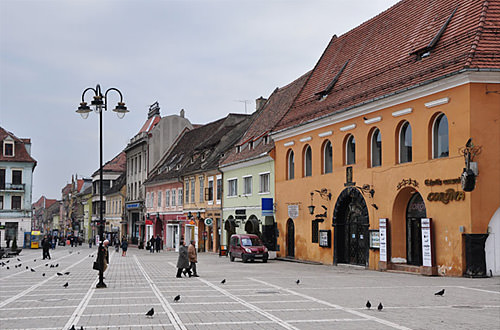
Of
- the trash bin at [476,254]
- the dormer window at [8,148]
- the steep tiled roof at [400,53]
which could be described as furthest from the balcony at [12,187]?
the trash bin at [476,254]

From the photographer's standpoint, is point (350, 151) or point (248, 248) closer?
point (350, 151)

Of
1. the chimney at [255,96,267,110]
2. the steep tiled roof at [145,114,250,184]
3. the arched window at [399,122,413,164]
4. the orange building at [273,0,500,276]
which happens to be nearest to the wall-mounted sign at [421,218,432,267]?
the orange building at [273,0,500,276]

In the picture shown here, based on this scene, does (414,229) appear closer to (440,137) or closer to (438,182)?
(438,182)

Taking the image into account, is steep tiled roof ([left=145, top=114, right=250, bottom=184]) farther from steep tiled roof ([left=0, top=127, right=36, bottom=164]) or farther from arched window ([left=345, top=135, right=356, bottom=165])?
arched window ([left=345, top=135, right=356, bottom=165])

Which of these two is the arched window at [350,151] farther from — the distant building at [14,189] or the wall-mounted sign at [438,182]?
the distant building at [14,189]

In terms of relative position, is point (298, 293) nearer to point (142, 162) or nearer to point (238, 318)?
point (238, 318)

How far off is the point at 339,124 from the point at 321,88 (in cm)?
474

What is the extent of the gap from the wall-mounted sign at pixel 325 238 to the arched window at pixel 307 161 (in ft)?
13.4

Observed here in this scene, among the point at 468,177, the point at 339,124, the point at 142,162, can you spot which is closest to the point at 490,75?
the point at 468,177

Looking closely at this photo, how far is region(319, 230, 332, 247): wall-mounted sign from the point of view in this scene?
32.8 meters

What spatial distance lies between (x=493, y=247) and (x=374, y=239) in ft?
21.2

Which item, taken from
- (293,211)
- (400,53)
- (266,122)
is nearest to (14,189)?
(266,122)

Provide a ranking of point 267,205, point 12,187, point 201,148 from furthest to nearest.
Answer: point 12,187 → point 201,148 → point 267,205

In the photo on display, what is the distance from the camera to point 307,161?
36375 millimetres
